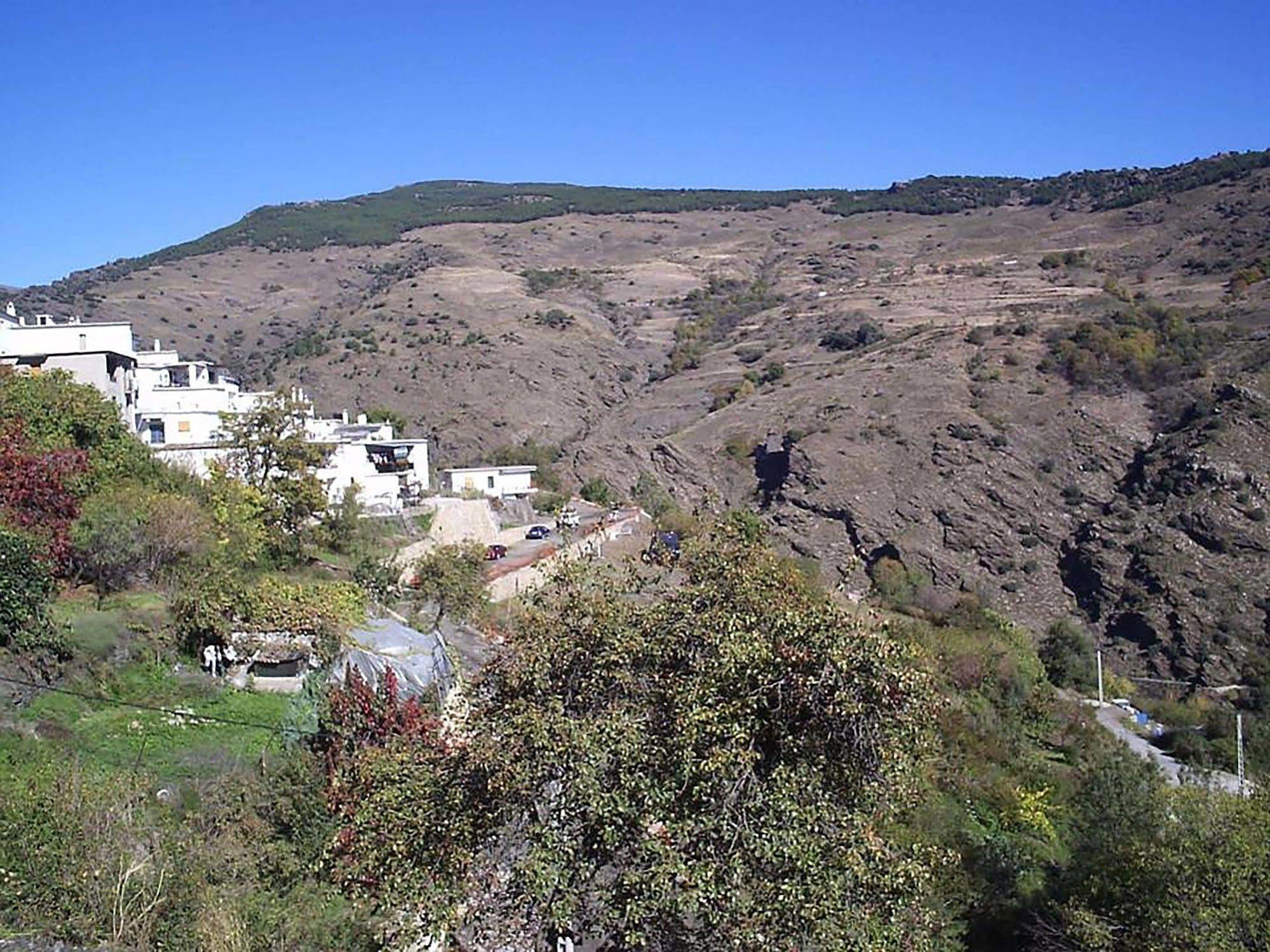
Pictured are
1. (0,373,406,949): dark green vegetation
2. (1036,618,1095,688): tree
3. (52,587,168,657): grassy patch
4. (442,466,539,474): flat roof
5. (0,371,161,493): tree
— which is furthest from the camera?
(442,466,539,474): flat roof

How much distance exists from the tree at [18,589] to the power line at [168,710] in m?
0.79

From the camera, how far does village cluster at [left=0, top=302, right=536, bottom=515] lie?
2777 centimetres

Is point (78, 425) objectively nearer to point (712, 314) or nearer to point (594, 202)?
point (712, 314)

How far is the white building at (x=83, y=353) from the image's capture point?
1088 inches

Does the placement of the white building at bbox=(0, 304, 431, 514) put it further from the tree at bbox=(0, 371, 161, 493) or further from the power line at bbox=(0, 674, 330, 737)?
the power line at bbox=(0, 674, 330, 737)

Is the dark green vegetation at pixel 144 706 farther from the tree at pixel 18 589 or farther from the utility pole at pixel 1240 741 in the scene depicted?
the utility pole at pixel 1240 741

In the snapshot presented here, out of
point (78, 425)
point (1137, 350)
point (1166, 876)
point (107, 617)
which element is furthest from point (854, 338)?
point (1166, 876)

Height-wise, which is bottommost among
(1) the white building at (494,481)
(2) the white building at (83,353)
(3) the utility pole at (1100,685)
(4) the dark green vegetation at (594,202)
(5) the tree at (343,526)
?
(3) the utility pole at (1100,685)

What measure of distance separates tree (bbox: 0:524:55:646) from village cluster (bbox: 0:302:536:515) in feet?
33.0

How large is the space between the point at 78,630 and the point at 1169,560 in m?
37.0

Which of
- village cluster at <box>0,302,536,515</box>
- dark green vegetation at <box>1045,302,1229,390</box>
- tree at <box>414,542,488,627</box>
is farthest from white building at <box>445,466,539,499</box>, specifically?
dark green vegetation at <box>1045,302,1229,390</box>

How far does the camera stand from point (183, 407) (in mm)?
31969

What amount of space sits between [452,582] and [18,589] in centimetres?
922

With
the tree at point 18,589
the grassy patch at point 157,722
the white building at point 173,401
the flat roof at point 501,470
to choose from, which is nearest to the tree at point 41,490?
the tree at point 18,589
